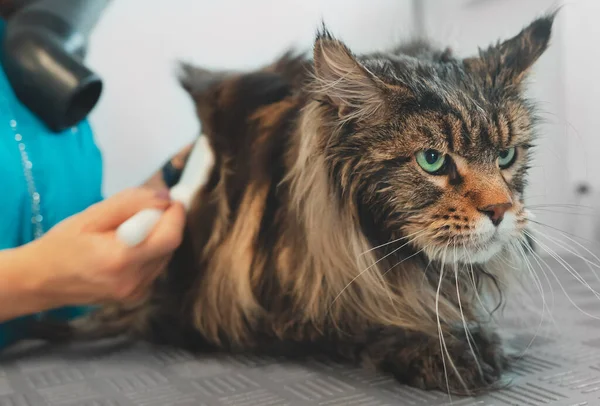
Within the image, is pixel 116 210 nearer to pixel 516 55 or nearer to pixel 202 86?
pixel 202 86

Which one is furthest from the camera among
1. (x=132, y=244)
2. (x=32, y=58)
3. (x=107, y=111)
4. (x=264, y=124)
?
(x=107, y=111)

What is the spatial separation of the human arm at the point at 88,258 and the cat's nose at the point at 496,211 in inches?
16.6

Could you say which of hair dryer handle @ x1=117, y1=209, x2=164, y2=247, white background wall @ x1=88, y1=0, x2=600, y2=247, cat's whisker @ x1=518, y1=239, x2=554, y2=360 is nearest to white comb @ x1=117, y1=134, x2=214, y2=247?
hair dryer handle @ x1=117, y1=209, x2=164, y2=247

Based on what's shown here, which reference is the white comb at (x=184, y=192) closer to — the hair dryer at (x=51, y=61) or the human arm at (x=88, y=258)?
the human arm at (x=88, y=258)

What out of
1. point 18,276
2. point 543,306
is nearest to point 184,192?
point 18,276

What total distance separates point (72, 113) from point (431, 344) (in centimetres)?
79

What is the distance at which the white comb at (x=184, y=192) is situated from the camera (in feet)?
2.63

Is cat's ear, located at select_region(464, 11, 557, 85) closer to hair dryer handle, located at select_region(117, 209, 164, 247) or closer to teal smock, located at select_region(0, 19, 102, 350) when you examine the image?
hair dryer handle, located at select_region(117, 209, 164, 247)

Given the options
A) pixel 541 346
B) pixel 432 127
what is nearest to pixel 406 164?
pixel 432 127

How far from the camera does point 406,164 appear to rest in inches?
28.1

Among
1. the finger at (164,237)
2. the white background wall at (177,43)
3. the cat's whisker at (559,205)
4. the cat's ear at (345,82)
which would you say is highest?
the white background wall at (177,43)

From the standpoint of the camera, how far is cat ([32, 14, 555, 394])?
0.70 meters

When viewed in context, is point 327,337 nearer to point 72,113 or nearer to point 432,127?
point 432,127

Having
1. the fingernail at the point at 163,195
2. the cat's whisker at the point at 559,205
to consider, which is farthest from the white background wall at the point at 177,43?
the fingernail at the point at 163,195
